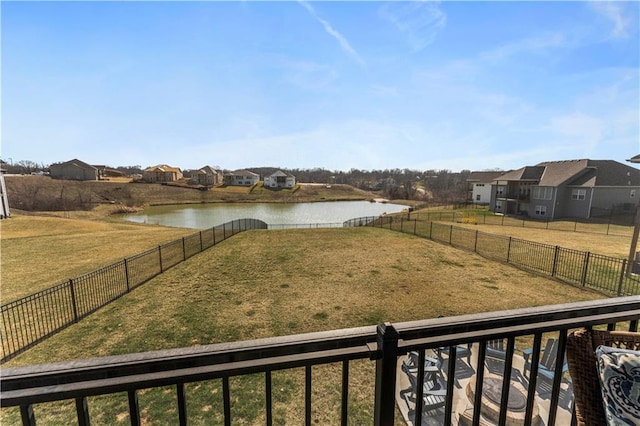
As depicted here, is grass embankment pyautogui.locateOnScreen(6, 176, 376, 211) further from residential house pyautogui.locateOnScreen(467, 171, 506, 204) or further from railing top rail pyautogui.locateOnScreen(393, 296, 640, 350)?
railing top rail pyautogui.locateOnScreen(393, 296, 640, 350)

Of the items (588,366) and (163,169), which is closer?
(588,366)

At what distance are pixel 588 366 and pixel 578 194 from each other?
3188 centimetres

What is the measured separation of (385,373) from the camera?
1271 millimetres

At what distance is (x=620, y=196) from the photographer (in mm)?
24844

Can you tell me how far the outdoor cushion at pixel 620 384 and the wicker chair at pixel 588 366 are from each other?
0.15ft

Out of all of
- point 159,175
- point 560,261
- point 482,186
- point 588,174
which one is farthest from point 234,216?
point 159,175

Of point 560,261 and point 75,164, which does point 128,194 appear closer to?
point 75,164

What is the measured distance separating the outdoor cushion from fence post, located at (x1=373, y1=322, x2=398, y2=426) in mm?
946

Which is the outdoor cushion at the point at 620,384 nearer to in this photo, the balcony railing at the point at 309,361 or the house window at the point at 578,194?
the balcony railing at the point at 309,361

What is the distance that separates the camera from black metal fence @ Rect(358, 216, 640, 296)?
27.6 feet

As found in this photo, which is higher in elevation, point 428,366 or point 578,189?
point 578,189

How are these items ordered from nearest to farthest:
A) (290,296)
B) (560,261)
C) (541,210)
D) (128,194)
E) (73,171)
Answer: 1. (290,296)
2. (560,261)
3. (541,210)
4. (128,194)
5. (73,171)

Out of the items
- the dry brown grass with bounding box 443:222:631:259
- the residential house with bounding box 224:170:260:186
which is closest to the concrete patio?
the dry brown grass with bounding box 443:222:631:259

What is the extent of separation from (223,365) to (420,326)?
2.78ft
